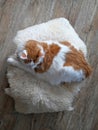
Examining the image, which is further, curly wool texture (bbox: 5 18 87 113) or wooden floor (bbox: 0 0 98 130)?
wooden floor (bbox: 0 0 98 130)

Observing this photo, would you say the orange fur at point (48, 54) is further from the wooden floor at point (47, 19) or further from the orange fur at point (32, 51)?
the wooden floor at point (47, 19)

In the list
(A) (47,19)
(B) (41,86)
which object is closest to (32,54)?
(B) (41,86)

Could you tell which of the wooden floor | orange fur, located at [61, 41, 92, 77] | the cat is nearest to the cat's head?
the cat

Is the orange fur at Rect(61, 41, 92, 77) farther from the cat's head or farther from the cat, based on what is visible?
the cat's head

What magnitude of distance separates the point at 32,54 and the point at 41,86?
0.20m

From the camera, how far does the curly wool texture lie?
1442mm

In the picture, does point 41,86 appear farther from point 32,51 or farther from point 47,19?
point 47,19

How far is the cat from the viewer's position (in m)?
1.37

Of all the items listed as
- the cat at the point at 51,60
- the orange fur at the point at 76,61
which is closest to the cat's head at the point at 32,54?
the cat at the point at 51,60

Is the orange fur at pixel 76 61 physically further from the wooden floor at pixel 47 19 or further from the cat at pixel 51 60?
the wooden floor at pixel 47 19

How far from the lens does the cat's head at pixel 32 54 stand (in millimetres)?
1353

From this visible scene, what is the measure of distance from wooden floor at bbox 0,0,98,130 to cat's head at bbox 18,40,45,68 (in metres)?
0.24

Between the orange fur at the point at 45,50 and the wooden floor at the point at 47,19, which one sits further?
the wooden floor at the point at 47,19

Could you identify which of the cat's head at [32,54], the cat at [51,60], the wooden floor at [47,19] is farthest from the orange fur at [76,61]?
the wooden floor at [47,19]
